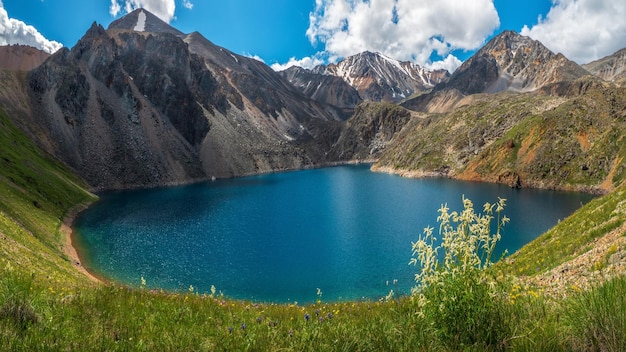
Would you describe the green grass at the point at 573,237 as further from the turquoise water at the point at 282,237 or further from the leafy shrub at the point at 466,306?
the leafy shrub at the point at 466,306

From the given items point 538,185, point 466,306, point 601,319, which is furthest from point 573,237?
point 538,185

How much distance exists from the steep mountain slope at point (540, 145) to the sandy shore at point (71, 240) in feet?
351

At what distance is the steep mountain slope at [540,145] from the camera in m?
102

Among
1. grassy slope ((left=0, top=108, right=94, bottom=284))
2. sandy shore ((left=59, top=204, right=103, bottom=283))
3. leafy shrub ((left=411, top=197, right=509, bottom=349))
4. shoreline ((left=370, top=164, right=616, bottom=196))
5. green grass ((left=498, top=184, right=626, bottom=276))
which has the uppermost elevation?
shoreline ((left=370, top=164, right=616, bottom=196))

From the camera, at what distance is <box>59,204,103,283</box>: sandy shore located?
44.5 meters

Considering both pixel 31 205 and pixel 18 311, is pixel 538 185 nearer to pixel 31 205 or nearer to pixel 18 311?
pixel 31 205

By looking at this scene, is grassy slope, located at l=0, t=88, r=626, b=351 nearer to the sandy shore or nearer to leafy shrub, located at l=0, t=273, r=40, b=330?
leafy shrub, located at l=0, t=273, r=40, b=330

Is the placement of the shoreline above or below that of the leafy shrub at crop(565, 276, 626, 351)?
above

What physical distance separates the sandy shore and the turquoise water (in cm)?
150

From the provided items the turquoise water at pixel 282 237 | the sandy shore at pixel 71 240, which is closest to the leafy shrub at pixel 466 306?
the turquoise water at pixel 282 237

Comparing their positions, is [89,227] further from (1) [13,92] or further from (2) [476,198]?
(1) [13,92]

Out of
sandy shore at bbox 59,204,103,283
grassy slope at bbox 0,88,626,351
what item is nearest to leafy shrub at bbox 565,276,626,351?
grassy slope at bbox 0,88,626,351

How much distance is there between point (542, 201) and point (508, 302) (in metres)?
95.4

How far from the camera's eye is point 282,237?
212 feet
